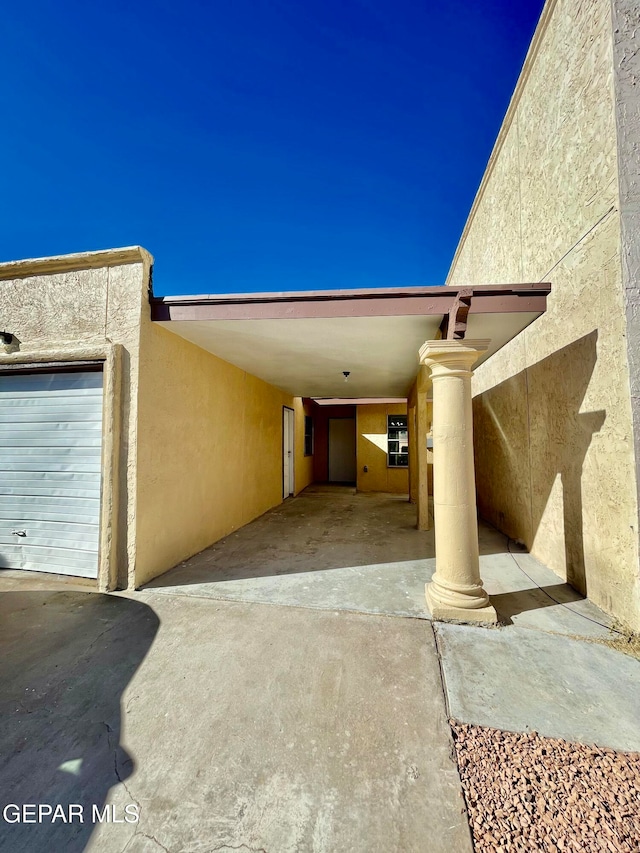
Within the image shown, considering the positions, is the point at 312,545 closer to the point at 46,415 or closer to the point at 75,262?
the point at 46,415

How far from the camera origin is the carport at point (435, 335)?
2.91 metres

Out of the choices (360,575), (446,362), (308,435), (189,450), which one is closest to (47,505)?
(189,450)

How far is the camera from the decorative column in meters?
2.89

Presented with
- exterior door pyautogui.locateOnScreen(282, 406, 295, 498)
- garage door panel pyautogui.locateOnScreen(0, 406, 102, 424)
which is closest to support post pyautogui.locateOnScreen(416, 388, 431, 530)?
exterior door pyautogui.locateOnScreen(282, 406, 295, 498)

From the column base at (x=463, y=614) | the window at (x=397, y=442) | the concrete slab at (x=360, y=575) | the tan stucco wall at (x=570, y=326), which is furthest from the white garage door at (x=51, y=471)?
the window at (x=397, y=442)

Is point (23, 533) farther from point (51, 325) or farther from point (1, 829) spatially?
point (1, 829)

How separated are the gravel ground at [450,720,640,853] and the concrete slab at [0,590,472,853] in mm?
111

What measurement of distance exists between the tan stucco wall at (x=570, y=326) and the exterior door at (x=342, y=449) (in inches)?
334

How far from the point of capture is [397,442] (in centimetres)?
1048

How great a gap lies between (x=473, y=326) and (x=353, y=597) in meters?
3.27

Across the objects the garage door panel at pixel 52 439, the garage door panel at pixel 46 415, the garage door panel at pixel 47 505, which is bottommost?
the garage door panel at pixel 47 505

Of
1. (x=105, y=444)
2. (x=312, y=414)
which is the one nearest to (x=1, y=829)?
(x=105, y=444)

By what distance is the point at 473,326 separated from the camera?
150 inches

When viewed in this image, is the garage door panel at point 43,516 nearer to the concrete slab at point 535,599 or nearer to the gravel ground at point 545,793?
the gravel ground at point 545,793
